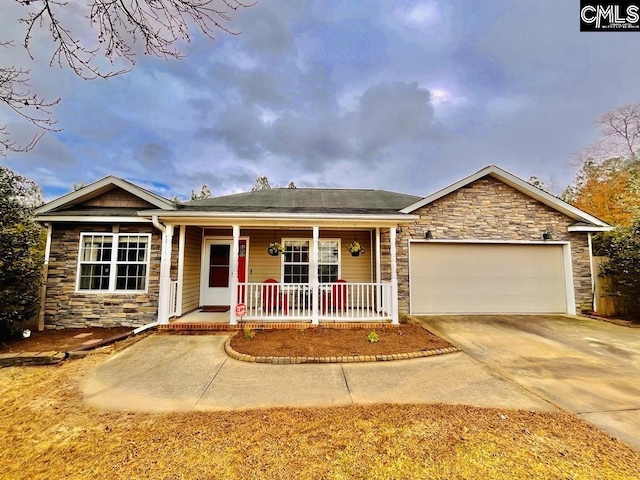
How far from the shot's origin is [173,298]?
7.02 meters

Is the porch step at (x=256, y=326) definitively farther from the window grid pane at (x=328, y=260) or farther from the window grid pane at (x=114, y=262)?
the window grid pane at (x=328, y=260)

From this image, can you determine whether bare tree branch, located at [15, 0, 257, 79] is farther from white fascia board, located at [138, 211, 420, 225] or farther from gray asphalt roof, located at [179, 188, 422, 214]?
gray asphalt roof, located at [179, 188, 422, 214]

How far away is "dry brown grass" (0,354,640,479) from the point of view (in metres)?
2.18

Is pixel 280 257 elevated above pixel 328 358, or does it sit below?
above

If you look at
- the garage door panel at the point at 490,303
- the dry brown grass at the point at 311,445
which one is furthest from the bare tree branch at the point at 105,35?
the garage door panel at the point at 490,303

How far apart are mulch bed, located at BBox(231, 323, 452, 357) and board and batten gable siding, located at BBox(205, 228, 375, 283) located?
2.44 meters

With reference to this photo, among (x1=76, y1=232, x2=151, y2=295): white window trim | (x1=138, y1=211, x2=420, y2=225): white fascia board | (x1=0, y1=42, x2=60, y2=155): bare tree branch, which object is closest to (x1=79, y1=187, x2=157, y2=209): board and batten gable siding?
(x1=76, y1=232, x2=151, y2=295): white window trim

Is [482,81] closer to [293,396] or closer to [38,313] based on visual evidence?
[293,396]

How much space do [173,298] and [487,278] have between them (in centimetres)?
902

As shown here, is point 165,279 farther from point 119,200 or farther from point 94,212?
point 119,200

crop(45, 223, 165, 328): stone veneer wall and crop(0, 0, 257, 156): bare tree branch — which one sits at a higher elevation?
crop(0, 0, 257, 156): bare tree branch

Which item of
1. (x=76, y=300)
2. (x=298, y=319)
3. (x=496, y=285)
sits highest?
(x=496, y=285)

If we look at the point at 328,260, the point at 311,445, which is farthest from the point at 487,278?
the point at 311,445

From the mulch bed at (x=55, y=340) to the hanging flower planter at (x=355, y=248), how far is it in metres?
6.17
